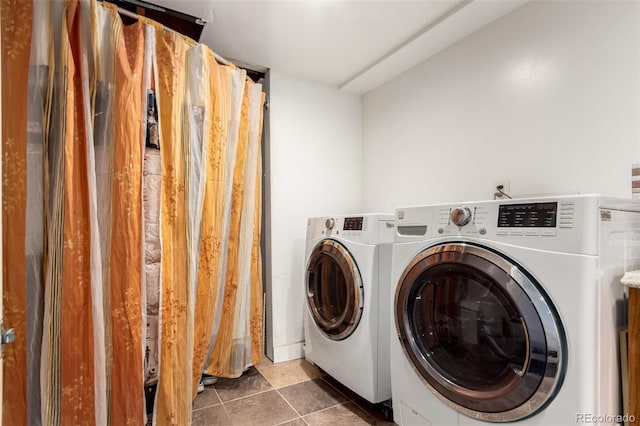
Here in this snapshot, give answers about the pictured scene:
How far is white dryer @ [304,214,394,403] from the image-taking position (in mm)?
1603

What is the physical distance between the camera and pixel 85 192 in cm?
126

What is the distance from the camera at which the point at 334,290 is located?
191 cm

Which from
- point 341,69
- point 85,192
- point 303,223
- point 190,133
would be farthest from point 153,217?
point 341,69

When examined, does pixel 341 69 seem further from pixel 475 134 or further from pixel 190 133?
pixel 190 133

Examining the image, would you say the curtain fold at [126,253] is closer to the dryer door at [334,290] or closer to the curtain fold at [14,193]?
the curtain fold at [14,193]

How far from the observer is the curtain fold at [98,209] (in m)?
1.17

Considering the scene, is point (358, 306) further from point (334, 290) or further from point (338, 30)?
point (338, 30)

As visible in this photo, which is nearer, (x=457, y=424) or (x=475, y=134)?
(x=457, y=424)

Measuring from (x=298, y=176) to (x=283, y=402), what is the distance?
146cm

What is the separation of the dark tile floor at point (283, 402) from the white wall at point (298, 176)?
30 cm

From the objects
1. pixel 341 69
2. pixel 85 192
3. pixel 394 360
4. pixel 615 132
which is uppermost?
pixel 341 69

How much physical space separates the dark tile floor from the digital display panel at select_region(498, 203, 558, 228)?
1.16 m

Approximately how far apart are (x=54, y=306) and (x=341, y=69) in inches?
84.0

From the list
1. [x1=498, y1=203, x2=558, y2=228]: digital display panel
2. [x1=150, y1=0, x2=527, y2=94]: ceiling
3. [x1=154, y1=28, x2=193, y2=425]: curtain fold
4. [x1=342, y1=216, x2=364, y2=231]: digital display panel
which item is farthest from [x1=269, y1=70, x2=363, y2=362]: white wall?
[x1=498, y1=203, x2=558, y2=228]: digital display panel
